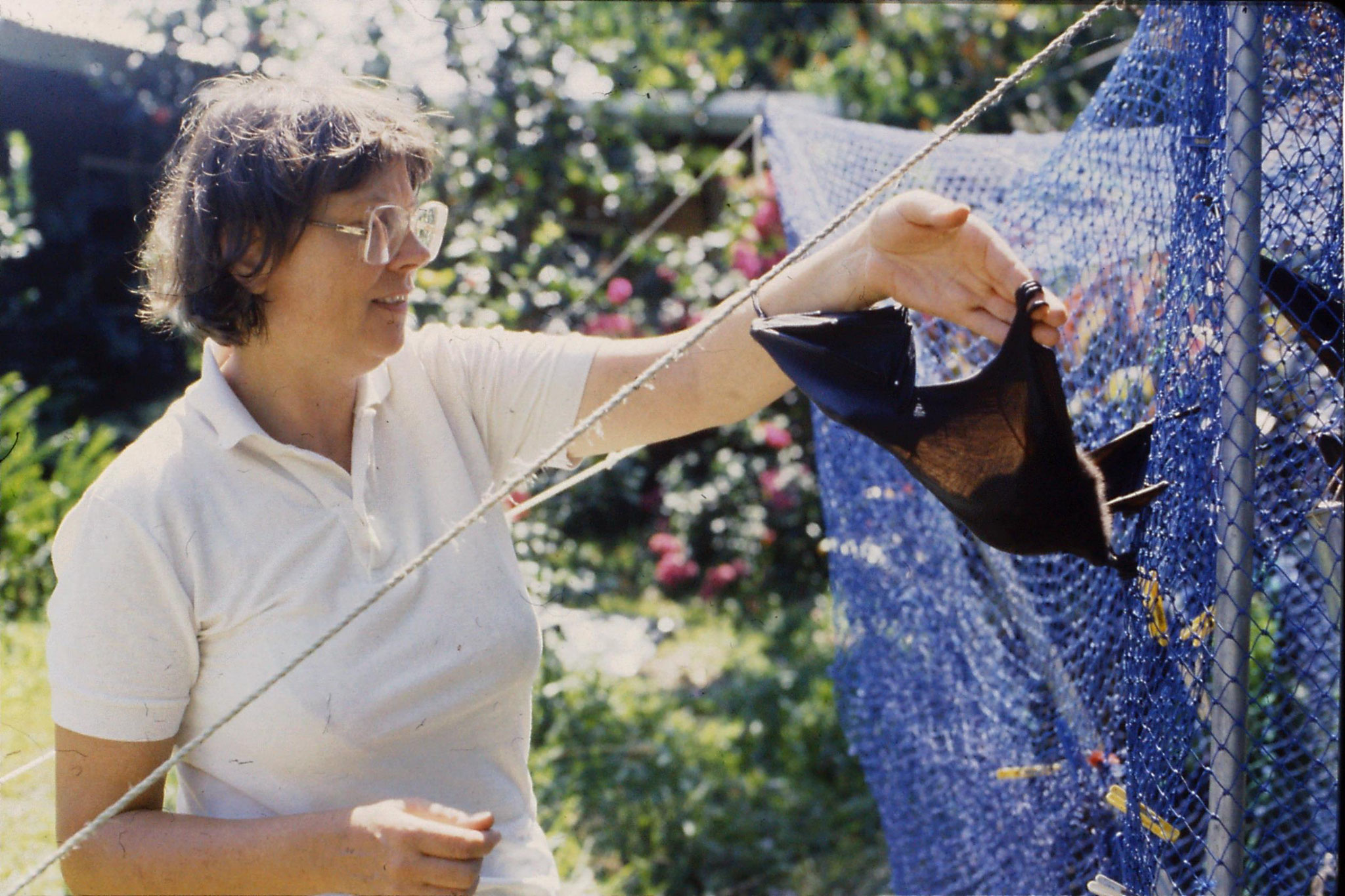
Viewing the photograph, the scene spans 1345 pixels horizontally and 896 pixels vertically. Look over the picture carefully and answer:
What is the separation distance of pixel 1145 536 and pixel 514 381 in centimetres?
91

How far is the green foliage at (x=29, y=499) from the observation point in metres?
4.34

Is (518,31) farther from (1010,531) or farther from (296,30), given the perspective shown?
(1010,531)

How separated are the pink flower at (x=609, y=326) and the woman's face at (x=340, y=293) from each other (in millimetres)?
2945

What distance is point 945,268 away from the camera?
1365 millimetres

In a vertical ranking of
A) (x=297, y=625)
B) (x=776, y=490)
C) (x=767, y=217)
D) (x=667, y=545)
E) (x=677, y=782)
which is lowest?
(x=677, y=782)

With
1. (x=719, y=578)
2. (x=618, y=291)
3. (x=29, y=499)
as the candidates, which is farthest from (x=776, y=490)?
(x=29, y=499)

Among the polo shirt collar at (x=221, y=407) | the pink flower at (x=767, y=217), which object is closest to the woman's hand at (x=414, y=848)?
the polo shirt collar at (x=221, y=407)

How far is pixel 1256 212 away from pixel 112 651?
1417mm

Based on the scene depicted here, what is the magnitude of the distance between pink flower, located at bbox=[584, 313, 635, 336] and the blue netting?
1.71 metres

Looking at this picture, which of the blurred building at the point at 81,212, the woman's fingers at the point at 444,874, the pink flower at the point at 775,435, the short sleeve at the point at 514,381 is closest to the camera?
the woman's fingers at the point at 444,874

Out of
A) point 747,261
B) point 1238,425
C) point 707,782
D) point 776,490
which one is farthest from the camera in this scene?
point 776,490

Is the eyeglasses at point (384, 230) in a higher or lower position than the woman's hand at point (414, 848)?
higher

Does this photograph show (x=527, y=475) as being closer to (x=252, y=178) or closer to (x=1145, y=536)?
(x=252, y=178)

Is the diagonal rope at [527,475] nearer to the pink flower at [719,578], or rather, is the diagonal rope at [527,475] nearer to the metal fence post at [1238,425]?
the metal fence post at [1238,425]
